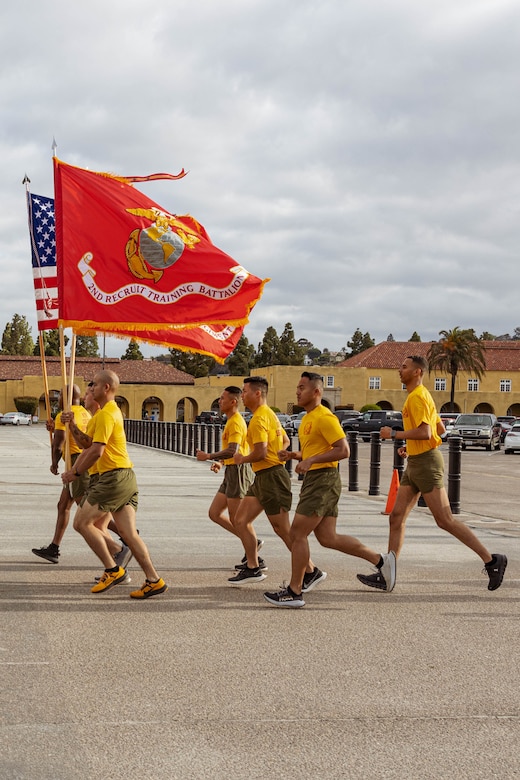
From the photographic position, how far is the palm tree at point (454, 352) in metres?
87.2

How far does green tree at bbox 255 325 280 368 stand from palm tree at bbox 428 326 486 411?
1245 inches

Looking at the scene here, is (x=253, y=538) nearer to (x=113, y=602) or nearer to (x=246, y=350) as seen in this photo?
(x=113, y=602)

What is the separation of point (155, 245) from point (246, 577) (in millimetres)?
3278

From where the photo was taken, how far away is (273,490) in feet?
23.7

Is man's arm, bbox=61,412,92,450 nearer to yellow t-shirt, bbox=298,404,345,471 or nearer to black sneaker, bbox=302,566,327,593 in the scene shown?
yellow t-shirt, bbox=298,404,345,471

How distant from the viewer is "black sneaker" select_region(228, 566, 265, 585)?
7301mm

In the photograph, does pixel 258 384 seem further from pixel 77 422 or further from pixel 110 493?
pixel 77 422

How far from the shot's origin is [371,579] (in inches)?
277

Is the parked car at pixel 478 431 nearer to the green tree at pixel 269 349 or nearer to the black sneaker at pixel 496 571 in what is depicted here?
the black sneaker at pixel 496 571

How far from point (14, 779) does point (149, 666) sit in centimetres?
157

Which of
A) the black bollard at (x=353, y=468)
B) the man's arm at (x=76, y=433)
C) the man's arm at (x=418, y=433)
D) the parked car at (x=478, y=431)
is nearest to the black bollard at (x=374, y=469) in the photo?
the black bollard at (x=353, y=468)

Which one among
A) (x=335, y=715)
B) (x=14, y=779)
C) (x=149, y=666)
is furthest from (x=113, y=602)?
(x=14, y=779)

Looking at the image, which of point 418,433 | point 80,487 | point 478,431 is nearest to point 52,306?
point 80,487

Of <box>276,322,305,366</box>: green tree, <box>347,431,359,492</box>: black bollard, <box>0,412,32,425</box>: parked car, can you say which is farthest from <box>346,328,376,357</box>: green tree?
<box>347,431,359,492</box>: black bollard
